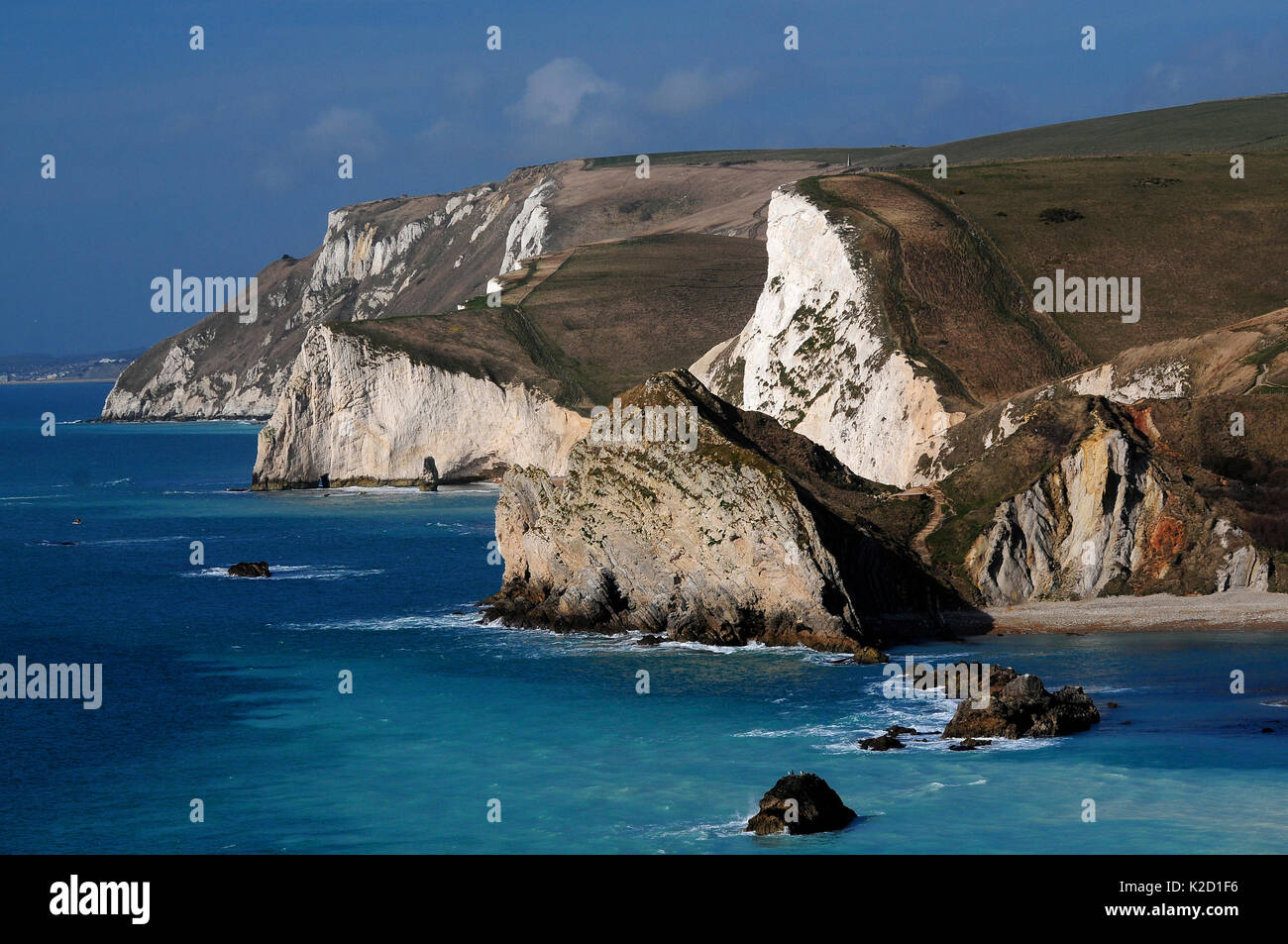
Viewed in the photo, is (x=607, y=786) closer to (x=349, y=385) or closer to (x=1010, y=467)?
(x=1010, y=467)

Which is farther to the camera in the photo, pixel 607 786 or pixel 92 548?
pixel 92 548

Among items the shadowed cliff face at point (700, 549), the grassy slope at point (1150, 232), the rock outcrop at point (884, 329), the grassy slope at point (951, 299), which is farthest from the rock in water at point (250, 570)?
the grassy slope at point (1150, 232)

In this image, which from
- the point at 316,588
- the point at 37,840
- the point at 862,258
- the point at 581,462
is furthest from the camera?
the point at 862,258

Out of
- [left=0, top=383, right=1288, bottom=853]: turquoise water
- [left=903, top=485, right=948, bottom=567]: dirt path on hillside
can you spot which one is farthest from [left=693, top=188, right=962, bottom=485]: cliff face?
[left=0, top=383, right=1288, bottom=853]: turquoise water

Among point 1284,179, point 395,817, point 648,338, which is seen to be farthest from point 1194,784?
point 648,338

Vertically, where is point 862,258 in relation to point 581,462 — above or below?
above

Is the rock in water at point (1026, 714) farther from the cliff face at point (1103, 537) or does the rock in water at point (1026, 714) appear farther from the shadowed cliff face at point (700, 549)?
the cliff face at point (1103, 537)

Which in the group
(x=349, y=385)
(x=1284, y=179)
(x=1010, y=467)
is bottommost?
(x=1010, y=467)

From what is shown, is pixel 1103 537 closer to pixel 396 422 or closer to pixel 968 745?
pixel 968 745
